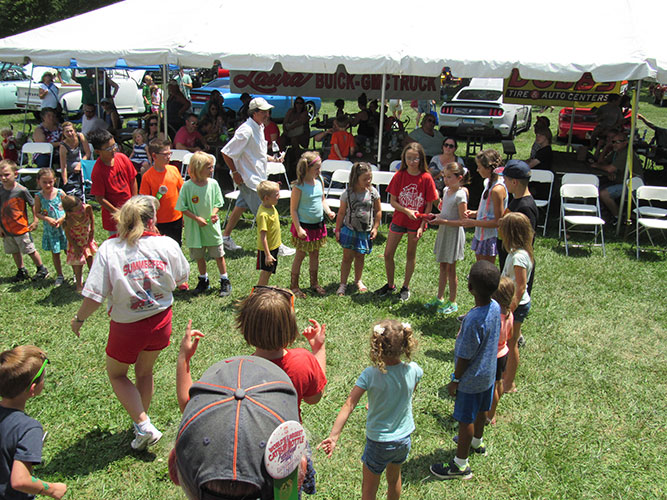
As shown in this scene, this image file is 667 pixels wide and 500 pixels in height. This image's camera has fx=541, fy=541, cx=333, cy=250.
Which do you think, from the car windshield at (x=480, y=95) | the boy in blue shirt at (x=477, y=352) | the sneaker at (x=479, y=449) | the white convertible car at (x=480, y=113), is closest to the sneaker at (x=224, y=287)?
the sneaker at (x=479, y=449)

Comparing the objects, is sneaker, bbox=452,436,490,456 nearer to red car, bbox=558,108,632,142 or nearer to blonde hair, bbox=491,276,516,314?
blonde hair, bbox=491,276,516,314

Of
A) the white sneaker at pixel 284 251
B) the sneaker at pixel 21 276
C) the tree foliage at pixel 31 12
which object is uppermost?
the tree foliage at pixel 31 12

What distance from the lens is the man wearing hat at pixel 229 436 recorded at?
1.47 meters

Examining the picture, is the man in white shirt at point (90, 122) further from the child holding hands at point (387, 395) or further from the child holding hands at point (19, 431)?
the child holding hands at point (387, 395)

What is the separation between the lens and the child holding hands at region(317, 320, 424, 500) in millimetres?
2715

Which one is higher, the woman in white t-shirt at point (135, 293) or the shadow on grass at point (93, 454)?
the woman in white t-shirt at point (135, 293)

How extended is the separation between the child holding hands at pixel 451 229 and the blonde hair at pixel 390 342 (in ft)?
9.29

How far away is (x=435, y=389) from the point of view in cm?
450

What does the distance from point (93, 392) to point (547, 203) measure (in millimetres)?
7085

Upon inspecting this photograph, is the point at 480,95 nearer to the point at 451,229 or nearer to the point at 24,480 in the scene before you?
the point at 451,229

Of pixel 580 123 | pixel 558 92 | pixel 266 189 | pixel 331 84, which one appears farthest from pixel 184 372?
pixel 580 123

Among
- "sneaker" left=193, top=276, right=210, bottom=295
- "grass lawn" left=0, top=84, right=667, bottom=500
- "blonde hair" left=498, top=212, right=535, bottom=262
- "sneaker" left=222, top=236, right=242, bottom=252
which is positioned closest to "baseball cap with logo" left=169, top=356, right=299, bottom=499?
Answer: "grass lawn" left=0, top=84, right=667, bottom=500

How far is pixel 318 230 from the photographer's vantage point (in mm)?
5992

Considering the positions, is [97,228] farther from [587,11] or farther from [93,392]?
[587,11]
